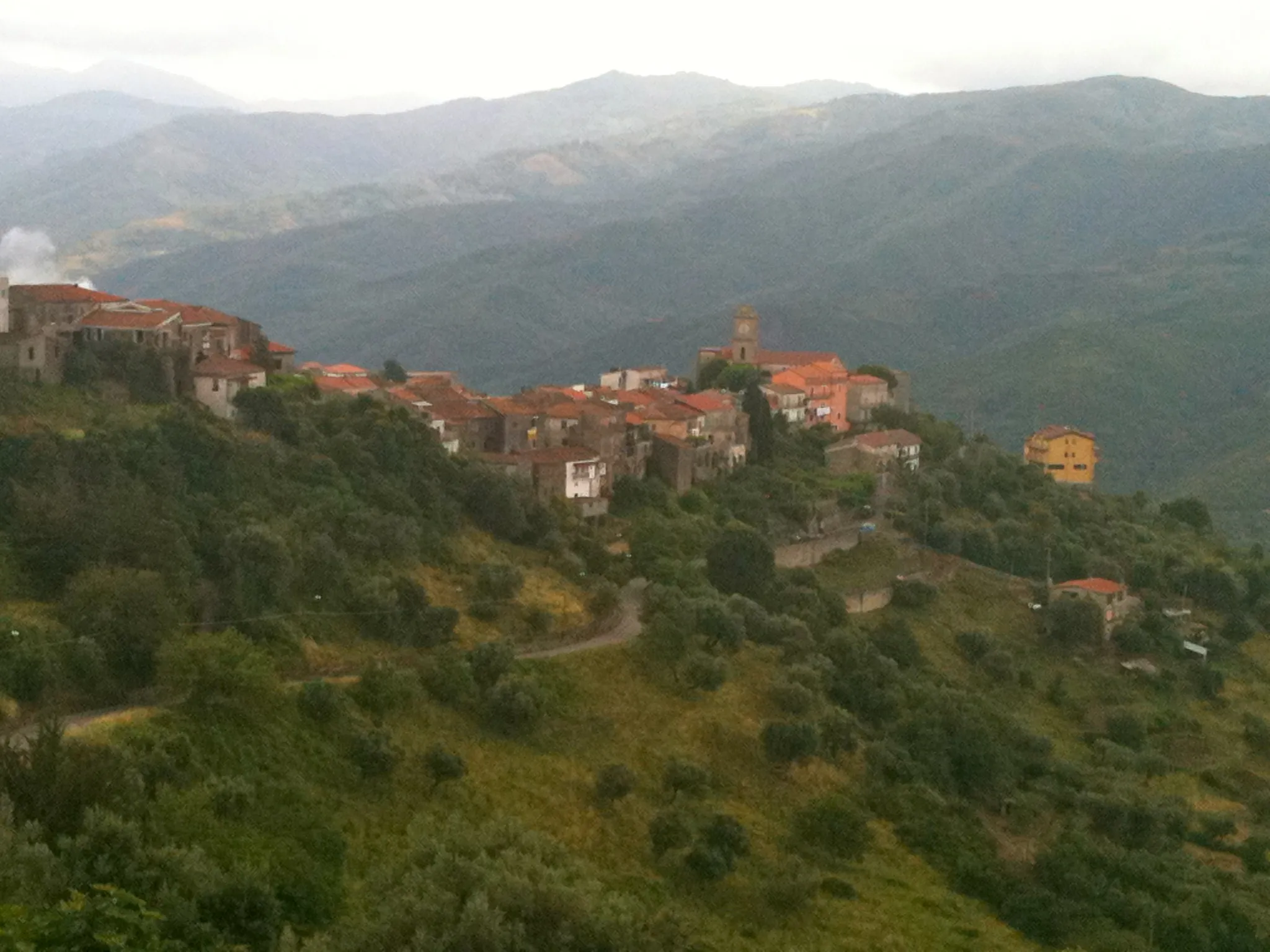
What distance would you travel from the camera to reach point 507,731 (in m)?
30.3

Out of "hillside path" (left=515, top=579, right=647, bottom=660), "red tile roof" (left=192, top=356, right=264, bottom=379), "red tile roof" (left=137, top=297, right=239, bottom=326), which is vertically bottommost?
"hillside path" (left=515, top=579, right=647, bottom=660)

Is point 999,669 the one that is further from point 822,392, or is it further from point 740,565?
point 822,392

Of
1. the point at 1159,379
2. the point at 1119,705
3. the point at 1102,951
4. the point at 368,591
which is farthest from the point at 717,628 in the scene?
the point at 1159,379

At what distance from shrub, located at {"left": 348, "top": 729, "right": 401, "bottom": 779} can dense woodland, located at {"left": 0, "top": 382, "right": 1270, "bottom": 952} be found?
0.26 feet

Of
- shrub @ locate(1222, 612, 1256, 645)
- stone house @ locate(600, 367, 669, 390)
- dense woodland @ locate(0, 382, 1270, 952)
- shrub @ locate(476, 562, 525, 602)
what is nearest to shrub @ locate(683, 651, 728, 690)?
dense woodland @ locate(0, 382, 1270, 952)

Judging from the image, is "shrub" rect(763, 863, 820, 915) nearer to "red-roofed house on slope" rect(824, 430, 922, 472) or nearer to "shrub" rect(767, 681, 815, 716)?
"shrub" rect(767, 681, 815, 716)

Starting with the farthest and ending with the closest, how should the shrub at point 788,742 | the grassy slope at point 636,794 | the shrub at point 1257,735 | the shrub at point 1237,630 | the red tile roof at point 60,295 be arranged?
the shrub at point 1237,630, the shrub at point 1257,735, the red tile roof at point 60,295, the shrub at point 788,742, the grassy slope at point 636,794

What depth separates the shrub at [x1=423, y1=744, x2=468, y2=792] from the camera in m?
27.4

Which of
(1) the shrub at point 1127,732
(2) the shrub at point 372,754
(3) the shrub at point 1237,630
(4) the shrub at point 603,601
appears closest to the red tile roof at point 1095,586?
(3) the shrub at point 1237,630

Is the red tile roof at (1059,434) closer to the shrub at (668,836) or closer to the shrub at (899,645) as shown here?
the shrub at (899,645)

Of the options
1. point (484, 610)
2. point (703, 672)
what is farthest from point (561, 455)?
point (703, 672)

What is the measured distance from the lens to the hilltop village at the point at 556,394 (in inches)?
1550

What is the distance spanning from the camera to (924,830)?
32.5 metres

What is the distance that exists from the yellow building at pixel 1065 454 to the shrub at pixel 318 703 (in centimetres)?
4764
